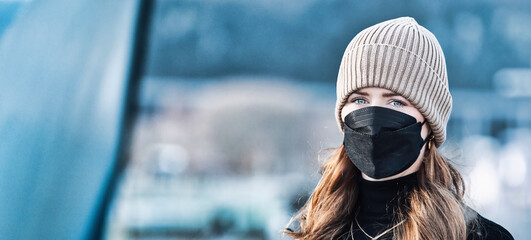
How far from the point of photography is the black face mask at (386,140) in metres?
0.67

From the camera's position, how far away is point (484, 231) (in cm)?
64

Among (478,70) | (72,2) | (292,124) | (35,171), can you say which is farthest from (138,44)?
(478,70)

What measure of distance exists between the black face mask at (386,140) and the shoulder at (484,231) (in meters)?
0.13

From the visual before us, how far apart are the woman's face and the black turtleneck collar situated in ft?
0.04

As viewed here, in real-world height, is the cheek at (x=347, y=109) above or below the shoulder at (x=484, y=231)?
above

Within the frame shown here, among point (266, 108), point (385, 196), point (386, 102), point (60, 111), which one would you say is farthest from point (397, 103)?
point (266, 108)

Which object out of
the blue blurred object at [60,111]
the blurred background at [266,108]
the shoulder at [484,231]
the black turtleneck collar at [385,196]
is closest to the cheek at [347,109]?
the black turtleneck collar at [385,196]

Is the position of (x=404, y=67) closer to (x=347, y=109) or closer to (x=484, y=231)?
(x=347, y=109)

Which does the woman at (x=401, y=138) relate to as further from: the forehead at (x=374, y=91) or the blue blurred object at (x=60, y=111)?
the blue blurred object at (x=60, y=111)

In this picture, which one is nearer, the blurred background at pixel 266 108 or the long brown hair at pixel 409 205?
the long brown hair at pixel 409 205

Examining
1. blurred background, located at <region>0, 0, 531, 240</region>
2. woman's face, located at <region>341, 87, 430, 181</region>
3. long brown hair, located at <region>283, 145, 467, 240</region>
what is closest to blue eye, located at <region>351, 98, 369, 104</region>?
woman's face, located at <region>341, 87, 430, 181</region>

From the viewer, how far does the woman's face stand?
2.25ft

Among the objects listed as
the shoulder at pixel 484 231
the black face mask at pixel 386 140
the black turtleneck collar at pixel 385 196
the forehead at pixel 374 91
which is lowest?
the shoulder at pixel 484 231

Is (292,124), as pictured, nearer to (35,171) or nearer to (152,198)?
(152,198)
